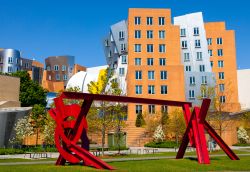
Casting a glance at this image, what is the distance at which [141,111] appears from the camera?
62.9 meters

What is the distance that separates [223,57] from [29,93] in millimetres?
46272

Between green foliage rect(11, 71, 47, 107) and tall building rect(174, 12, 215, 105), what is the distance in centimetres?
3231

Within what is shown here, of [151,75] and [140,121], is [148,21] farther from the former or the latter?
[140,121]

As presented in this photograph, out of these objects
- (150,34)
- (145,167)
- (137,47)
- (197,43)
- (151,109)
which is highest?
(197,43)

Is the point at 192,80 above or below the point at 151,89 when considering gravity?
above

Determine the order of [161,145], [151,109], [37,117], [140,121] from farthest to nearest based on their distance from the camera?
[151,109] < [140,121] < [37,117] < [161,145]

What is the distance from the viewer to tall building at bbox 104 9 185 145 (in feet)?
208

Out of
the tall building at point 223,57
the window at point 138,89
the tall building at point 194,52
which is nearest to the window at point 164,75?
the window at point 138,89

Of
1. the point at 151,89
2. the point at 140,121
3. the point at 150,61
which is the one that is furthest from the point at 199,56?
the point at 140,121

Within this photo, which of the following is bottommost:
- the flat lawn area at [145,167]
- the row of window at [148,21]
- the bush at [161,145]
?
the bush at [161,145]

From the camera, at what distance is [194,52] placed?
77562mm

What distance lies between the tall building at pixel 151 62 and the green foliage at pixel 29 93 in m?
17.8

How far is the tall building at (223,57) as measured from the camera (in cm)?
7588

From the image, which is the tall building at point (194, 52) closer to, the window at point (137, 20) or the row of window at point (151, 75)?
the row of window at point (151, 75)
